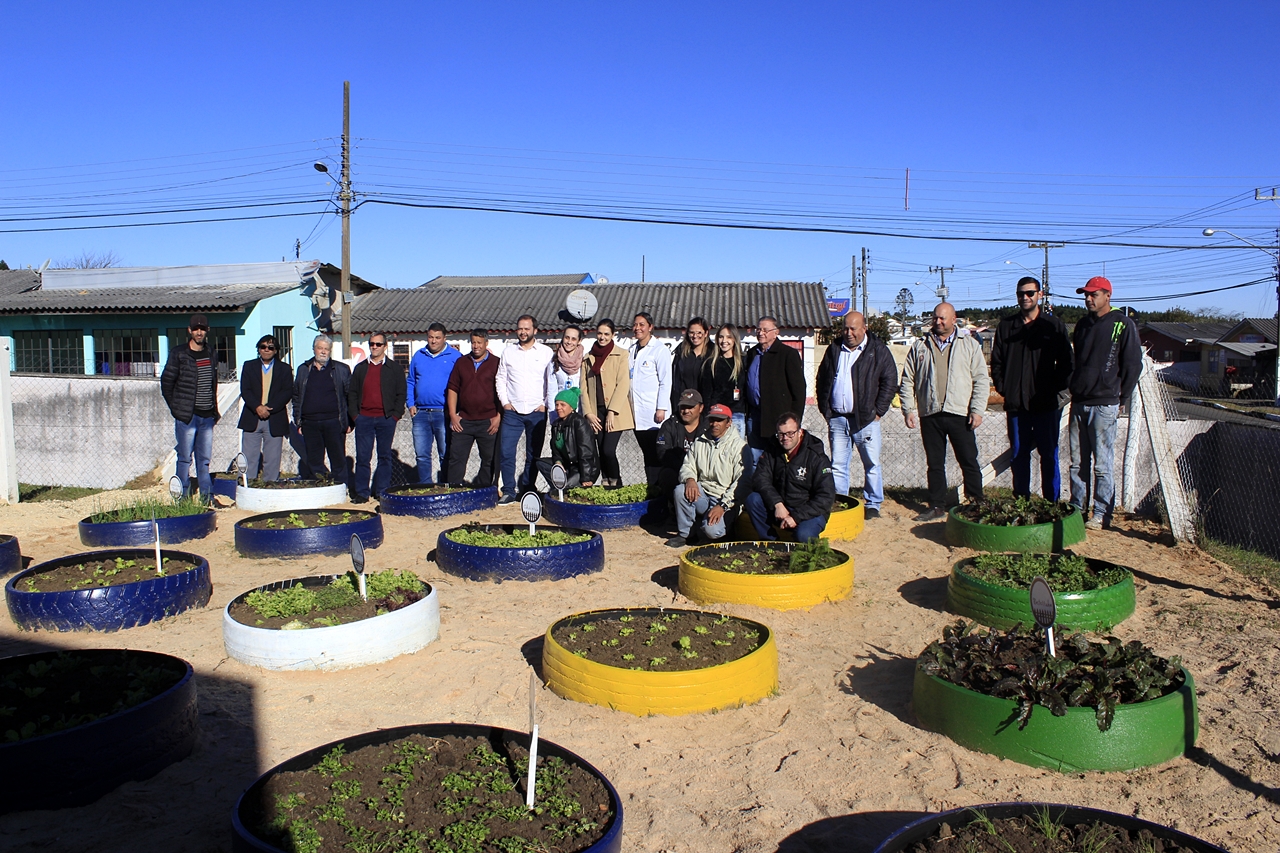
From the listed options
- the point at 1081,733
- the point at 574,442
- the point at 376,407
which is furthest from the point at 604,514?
the point at 1081,733

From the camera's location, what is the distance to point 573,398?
929 cm

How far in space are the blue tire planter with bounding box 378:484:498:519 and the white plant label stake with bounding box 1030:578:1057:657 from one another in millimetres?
6393

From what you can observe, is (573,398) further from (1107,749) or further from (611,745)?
(1107,749)

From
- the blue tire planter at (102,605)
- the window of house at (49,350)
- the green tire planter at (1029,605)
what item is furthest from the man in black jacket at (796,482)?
the window of house at (49,350)

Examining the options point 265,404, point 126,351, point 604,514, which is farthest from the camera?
point 126,351

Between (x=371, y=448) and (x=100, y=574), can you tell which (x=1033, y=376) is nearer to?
(x=371, y=448)

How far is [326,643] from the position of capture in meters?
4.92

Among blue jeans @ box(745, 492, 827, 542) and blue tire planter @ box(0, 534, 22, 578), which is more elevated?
blue jeans @ box(745, 492, 827, 542)

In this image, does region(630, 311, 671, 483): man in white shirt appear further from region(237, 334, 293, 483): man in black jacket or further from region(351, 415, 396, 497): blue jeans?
region(237, 334, 293, 483): man in black jacket

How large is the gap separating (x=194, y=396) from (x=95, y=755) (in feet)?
23.0

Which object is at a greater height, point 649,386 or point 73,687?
point 649,386

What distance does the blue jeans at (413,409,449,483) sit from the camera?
1018 centimetres

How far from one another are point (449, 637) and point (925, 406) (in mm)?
5481

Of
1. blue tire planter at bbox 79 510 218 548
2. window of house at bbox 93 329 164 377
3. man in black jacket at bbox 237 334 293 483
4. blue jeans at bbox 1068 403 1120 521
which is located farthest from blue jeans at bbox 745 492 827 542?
window of house at bbox 93 329 164 377
